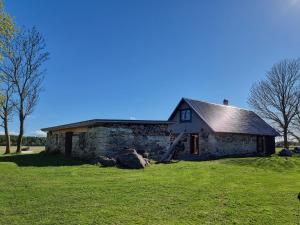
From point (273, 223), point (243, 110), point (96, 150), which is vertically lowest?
point (273, 223)

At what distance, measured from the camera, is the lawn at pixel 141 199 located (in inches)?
272

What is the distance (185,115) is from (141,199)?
20077mm

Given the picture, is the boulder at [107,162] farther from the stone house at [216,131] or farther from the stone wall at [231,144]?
the stone wall at [231,144]

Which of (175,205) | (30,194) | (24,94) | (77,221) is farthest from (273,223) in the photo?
(24,94)

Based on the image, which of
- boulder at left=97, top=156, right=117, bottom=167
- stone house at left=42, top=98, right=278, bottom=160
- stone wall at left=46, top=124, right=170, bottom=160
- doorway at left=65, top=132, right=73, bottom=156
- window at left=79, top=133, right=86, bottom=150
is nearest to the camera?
boulder at left=97, top=156, right=117, bottom=167

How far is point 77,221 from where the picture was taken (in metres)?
6.51

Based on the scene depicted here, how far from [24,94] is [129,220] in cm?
2616

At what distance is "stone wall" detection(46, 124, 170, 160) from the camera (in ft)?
56.2

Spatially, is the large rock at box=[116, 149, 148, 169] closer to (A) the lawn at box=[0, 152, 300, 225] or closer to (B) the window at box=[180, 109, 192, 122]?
(A) the lawn at box=[0, 152, 300, 225]

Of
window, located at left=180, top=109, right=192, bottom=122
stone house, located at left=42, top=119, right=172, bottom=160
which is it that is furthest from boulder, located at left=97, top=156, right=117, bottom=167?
window, located at left=180, top=109, right=192, bottom=122

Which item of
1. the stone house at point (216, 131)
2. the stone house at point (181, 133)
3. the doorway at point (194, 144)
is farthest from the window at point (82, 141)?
the doorway at point (194, 144)

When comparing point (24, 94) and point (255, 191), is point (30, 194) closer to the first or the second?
point (255, 191)

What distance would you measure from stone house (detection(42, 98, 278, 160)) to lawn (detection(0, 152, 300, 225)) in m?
5.00

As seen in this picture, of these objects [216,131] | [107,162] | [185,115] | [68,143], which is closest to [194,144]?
[185,115]
